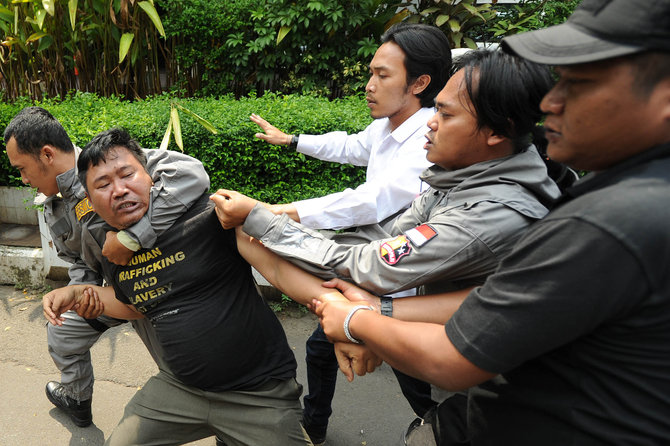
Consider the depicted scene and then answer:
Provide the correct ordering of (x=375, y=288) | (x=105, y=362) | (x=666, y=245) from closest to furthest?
1. (x=666, y=245)
2. (x=375, y=288)
3. (x=105, y=362)

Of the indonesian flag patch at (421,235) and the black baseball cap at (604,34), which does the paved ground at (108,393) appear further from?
the black baseball cap at (604,34)

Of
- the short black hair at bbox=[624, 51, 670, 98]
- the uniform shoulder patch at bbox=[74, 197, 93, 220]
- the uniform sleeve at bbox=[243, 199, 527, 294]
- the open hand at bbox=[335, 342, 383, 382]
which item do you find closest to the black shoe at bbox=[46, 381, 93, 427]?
the uniform shoulder patch at bbox=[74, 197, 93, 220]

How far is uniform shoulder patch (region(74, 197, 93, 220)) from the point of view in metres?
2.56

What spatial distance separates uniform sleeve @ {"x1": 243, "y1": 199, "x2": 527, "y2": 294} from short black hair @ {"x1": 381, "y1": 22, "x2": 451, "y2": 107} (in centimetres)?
141

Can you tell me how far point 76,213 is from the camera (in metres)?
2.70

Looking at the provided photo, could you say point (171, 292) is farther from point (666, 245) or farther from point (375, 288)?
point (666, 245)

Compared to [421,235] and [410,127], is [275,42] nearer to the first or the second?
[410,127]

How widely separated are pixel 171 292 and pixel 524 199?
4.69 ft

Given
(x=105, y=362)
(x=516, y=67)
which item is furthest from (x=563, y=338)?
(x=105, y=362)

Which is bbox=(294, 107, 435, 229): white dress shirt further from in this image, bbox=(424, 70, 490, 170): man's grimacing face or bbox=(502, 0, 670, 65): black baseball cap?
bbox=(502, 0, 670, 65): black baseball cap

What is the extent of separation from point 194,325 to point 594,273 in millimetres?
1607

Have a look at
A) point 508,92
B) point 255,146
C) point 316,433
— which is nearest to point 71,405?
point 316,433

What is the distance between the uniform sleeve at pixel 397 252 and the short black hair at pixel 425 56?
55.4 inches

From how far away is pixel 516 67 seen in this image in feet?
4.91
